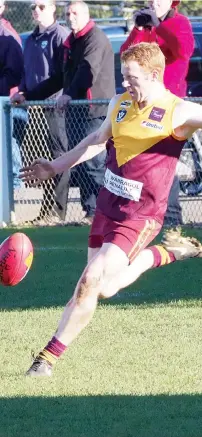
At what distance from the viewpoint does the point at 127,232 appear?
6.43 metres

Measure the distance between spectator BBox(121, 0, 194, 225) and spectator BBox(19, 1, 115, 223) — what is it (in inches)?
53.6

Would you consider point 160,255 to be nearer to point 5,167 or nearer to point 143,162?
point 143,162

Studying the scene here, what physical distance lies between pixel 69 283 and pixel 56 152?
336 cm

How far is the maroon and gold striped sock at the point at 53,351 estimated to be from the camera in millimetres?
6105

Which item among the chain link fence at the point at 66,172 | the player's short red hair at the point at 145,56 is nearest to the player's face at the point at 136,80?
the player's short red hair at the point at 145,56

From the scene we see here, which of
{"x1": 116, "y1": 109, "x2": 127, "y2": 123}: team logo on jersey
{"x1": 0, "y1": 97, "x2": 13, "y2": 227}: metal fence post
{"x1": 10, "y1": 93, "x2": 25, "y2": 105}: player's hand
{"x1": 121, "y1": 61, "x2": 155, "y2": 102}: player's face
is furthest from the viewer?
{"x1": 0, "y1": 97, "x2": 13, "y2": 227}: metal fence post

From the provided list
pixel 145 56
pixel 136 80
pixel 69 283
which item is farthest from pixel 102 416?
pixel 69 283

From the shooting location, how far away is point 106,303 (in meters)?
8.27

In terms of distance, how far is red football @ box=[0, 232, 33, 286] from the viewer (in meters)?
6.75

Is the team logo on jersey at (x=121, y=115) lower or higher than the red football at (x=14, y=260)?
higher

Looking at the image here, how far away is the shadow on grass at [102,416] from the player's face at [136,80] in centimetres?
185

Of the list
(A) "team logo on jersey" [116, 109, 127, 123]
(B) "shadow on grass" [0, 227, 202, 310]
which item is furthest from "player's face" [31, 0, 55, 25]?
(A) "team logo on jersey" [116, 109, 127, 123]

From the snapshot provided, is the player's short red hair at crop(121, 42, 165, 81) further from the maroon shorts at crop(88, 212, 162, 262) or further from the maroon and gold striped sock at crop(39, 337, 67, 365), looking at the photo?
the maroon and gold striped sock at crop(39, 337, 67, 365)

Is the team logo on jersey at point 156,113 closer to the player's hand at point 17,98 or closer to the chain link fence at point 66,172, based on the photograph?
the chain link fence at point 66,172
